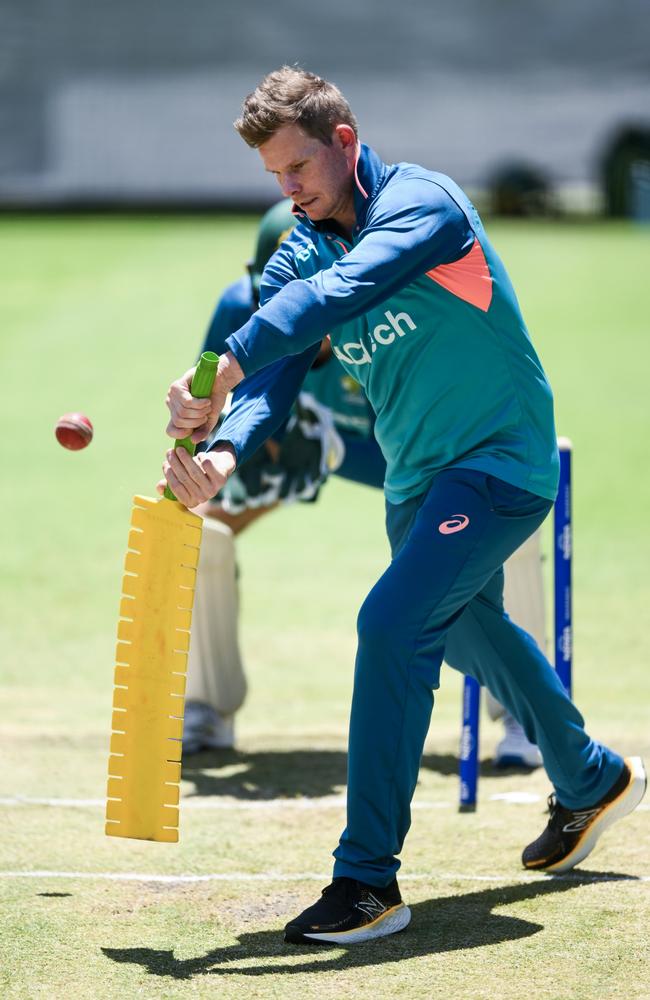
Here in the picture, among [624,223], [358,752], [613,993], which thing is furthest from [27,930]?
[624,223]

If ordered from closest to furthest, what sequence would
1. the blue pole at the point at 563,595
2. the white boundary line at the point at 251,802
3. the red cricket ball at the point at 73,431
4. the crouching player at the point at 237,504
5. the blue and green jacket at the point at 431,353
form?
the blue and green jacket at the point at 431,353 → the red cricket ball at the point at 73,431 → the blue pole at the point at 563,595 → the white boundary line at the point at 251,802 → the crouching player at the point at 237,504

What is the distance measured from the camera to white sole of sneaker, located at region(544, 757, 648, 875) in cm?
435

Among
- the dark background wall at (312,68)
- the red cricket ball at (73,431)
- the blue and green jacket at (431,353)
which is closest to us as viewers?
the blue and green jacket at (431,353)

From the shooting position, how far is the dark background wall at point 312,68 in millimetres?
37844

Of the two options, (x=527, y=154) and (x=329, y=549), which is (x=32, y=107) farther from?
(x=329, y=549)

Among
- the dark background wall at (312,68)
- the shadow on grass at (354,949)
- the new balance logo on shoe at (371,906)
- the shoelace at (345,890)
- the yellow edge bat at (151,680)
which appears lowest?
the shadow on grass at (354,949)

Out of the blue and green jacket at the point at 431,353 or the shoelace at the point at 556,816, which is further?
the shoelace at the point at 556,816

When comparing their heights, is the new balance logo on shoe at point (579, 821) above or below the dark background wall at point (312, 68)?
below

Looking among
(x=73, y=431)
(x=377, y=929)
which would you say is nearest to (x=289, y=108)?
(x=73, y=431)

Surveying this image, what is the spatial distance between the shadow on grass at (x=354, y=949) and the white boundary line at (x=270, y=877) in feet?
0.72

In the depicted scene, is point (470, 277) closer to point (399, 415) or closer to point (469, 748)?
point (399, 415)

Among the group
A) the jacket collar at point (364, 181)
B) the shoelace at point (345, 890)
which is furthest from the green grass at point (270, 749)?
the jacket collar at point (364, 181)

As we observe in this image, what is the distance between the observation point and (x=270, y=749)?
19.6 feet

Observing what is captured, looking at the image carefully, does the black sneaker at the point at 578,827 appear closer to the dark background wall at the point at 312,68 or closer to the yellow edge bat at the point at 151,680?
the yellow edge bat at the point at 151,680
